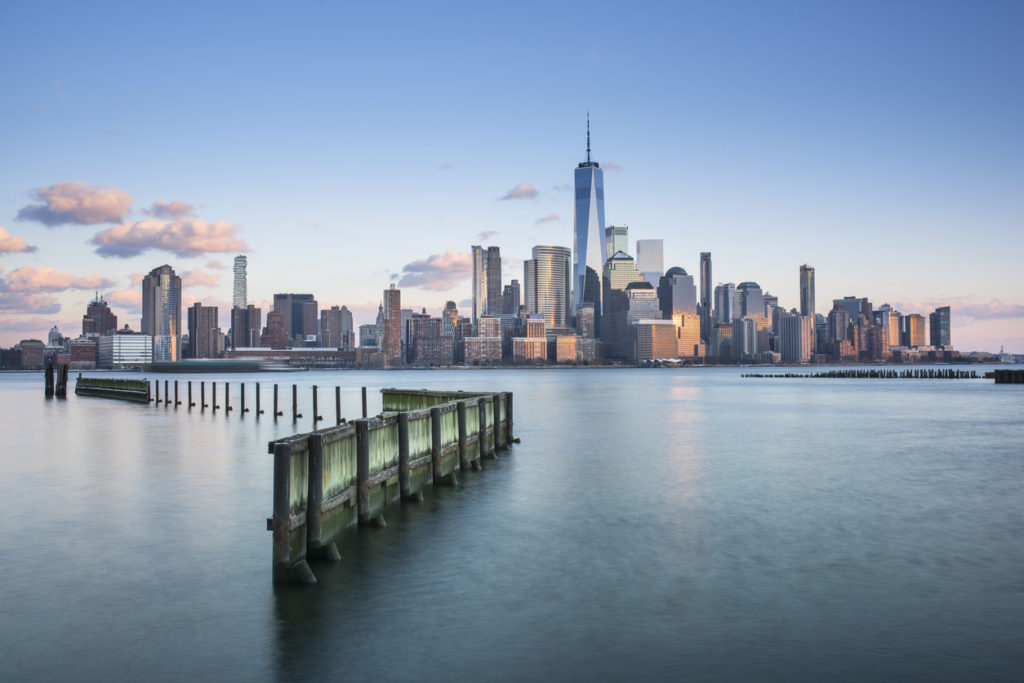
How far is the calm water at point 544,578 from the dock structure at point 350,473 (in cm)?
55

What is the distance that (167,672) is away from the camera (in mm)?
10758

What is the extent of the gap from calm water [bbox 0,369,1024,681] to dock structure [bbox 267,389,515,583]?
0.55 metres

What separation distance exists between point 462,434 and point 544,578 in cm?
1335

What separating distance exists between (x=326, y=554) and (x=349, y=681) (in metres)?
5.65

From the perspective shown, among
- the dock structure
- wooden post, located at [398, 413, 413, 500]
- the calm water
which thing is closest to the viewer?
the calm water

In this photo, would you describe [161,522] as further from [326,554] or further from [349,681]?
[349,681]

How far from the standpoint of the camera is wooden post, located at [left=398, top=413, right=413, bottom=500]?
69.2 ft

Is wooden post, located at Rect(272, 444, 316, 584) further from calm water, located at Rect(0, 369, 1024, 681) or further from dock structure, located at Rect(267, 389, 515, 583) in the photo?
calm water, located at Rect(0, 369, 1024, 681)

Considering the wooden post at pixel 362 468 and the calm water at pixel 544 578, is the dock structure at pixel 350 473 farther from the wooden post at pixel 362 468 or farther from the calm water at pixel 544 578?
the calm water at pixel 544 578

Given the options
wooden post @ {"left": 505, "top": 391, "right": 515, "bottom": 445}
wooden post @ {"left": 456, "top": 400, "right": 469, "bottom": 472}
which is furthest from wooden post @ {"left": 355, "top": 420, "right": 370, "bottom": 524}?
wooden post @ {"left": 505, "top": 391, "right": 515, "bottom": 445}

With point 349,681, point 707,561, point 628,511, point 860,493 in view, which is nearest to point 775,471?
point 860,493

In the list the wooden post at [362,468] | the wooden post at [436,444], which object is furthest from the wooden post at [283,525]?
the wooden post at [436,444]

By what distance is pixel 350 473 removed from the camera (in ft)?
58.1

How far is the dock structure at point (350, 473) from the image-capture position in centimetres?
1419
